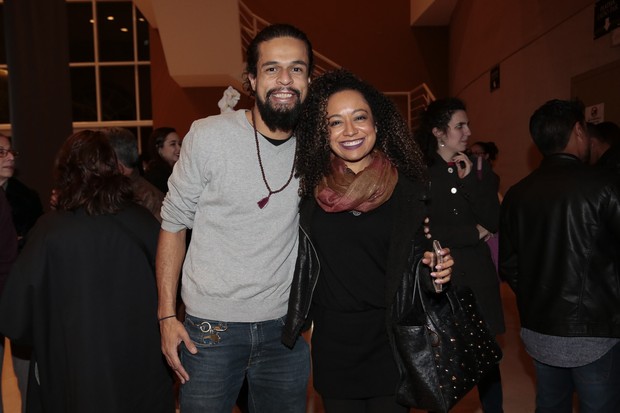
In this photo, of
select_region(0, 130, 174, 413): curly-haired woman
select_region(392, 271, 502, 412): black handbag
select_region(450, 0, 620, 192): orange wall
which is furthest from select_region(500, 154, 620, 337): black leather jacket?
select_region(450, 0, 620, 192): orange wall

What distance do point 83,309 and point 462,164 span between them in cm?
209

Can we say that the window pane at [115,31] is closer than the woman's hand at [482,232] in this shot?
No

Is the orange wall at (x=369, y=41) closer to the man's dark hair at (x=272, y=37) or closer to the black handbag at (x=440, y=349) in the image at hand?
the man's dark hair at (x=272, y=37)

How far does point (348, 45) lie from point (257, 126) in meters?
10.3

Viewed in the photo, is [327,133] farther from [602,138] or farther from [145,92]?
[145,92]

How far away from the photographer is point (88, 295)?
2.23m

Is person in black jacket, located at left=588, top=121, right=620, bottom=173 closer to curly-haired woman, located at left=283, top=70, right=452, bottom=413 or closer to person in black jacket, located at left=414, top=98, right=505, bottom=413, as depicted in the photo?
person in black jacket, located at left=414, top=98, right=505, bottom=413

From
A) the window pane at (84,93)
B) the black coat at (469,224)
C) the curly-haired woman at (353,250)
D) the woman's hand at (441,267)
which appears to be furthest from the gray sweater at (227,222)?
the window pane at (84,93)

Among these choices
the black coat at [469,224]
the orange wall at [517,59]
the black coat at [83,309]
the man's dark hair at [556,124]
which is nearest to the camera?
the black coat at [83,309]

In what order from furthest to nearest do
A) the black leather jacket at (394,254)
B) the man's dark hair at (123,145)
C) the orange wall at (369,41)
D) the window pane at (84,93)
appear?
the window pane at (84,93), the orange wall at (369,41), the man's dark hair at (123,145), the black leather jacket at (394,254)

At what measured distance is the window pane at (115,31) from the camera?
13820 millimetres

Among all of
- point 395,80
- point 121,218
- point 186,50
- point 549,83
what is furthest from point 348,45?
point 121,218

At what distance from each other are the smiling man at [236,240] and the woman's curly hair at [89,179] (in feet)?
1.66

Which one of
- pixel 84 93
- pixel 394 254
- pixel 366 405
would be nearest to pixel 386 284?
pixel 394 254
